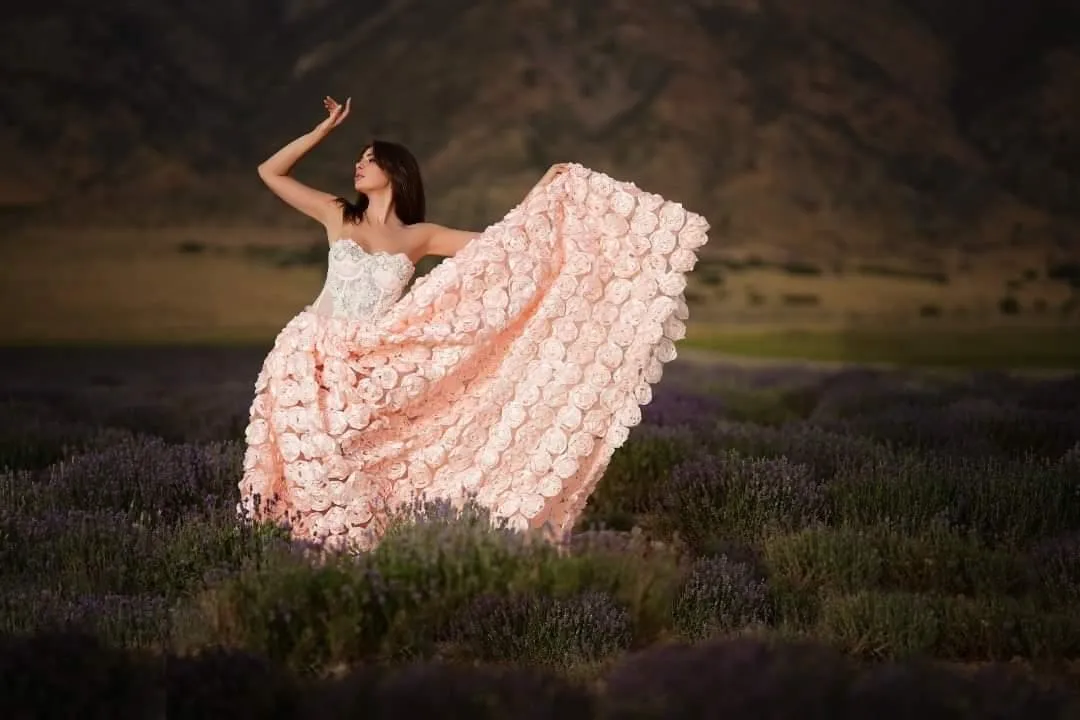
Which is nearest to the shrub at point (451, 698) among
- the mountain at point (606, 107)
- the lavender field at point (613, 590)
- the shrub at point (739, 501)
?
the lavender field at point (613, 590)

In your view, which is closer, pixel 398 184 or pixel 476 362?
pixel 476 362

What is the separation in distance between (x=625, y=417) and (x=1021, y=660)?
148 centimetres

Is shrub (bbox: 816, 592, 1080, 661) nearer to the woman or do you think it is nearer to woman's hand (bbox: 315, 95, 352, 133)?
the woman

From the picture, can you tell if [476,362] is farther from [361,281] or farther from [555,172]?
[555,172]

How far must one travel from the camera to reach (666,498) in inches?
247

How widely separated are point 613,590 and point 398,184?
1.82 m

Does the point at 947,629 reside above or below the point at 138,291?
below

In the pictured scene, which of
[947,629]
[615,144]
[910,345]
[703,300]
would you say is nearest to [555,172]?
[947,629]

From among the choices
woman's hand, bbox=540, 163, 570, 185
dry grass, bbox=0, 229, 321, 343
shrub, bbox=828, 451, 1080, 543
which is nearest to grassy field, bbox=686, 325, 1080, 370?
dry grass, bbox=0, 229, 321, 343

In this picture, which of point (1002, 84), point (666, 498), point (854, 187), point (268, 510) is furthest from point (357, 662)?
point (1002, 84)

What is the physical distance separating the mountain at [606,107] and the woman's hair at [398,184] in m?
4.25

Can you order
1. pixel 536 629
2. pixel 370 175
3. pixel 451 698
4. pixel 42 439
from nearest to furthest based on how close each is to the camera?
pixel 451 698
pixel 536 629
pixel 370 175
pixel 42 439

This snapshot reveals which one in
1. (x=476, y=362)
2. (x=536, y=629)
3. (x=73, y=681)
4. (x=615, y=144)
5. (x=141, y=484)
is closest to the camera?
(x=73, y=681)

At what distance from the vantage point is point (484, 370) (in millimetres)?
5312
